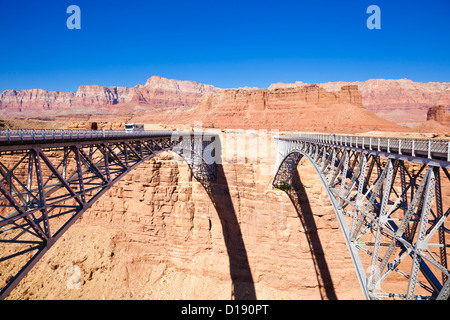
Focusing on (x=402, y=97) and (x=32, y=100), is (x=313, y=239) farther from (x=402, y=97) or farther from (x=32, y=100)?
(x=32, y=100)

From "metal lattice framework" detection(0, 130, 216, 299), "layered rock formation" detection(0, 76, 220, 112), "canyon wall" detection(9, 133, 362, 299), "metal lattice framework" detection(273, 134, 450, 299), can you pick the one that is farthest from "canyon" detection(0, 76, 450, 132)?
"metal lattice framework" detection(273, 134, 450, 299)

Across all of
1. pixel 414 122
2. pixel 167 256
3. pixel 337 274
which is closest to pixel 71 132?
pixel 167 256

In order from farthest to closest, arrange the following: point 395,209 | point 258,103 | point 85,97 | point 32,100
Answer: point 32,100 < point 85,97 < point 258,103 < point 395,209

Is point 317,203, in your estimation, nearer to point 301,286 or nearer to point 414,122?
point 301,286

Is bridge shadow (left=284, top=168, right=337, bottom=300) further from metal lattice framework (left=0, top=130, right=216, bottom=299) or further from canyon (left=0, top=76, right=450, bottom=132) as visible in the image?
canyon (left=0, top=76, right=450, bottom=132)

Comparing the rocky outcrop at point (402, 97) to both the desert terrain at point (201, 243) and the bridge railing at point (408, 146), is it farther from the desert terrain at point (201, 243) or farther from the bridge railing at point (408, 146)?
the bridge railing at point (408, 146)

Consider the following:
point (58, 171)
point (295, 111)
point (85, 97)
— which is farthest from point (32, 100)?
point (58, 171)
